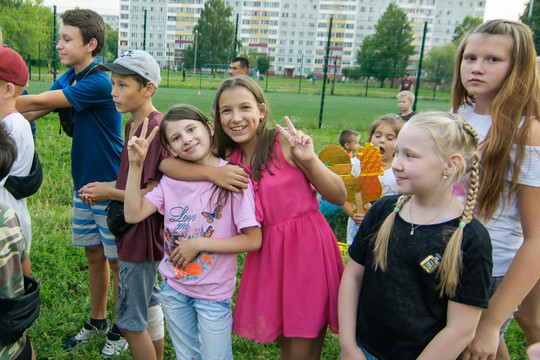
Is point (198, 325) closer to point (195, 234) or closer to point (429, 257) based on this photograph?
point (195, 234)

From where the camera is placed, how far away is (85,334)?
2.85 m

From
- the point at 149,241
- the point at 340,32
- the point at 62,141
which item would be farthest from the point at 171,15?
the point at 149,241

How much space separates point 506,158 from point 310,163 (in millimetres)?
747

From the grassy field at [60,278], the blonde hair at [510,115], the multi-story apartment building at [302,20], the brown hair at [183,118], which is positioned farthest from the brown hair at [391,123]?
the multi-story apartment building at [302,20]

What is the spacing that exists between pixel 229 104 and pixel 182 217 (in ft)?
1.84

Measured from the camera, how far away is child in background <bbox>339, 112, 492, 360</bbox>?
1464 mm

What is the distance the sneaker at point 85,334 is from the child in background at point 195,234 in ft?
3.59

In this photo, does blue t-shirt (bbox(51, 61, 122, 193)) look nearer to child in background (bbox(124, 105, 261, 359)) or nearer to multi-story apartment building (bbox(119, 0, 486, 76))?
child in background (bbox(124, 105, 261, 359))

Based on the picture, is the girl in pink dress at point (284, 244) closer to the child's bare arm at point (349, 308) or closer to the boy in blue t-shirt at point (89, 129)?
the child's bare arm at point (349, 308)

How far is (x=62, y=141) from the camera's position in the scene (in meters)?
7.69

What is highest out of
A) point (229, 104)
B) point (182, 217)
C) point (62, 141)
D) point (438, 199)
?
point (229, 104)

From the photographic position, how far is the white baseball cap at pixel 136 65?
2.25 metres

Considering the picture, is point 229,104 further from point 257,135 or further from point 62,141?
point 62,141

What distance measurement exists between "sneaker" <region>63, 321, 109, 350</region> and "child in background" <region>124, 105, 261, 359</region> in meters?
1.09
